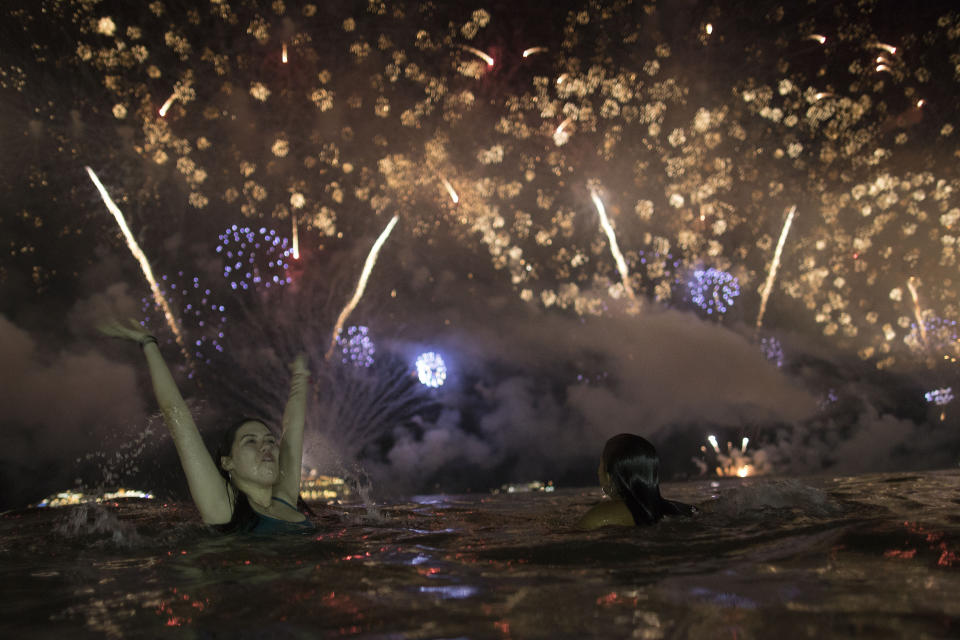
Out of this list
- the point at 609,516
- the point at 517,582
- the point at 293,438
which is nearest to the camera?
the point at 517,582

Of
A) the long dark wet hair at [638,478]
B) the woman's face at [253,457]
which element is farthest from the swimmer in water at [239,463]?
the long dark wet hair at [638,478]

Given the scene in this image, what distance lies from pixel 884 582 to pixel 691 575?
0.90m

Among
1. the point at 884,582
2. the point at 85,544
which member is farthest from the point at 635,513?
the point at 85,544

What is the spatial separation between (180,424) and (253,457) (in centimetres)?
74

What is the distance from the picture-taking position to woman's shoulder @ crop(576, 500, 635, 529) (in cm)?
605

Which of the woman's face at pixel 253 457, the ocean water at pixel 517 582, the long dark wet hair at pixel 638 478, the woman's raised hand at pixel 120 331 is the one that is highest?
the woman's raised hand at pixel 120 331

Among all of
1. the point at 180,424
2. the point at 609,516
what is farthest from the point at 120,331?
the point at 609,516

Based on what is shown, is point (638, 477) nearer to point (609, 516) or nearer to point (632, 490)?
point (632, 490)

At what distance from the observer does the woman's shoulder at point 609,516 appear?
6.05 meters

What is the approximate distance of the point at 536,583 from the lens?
3686mm

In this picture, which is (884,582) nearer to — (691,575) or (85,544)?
(691,575)

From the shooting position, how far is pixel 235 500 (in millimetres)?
5902

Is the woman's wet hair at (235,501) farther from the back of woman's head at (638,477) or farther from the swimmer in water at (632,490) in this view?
the back of woman's head at (638,477)

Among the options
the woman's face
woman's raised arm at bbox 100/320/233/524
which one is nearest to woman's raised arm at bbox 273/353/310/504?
the woman's face
